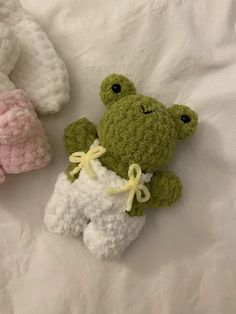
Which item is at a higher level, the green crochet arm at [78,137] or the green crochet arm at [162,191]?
the green crochet arm at [78,137]

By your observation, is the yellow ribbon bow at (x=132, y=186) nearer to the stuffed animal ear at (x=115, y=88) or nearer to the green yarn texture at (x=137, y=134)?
the green yarn texture at (x=137, y=134)

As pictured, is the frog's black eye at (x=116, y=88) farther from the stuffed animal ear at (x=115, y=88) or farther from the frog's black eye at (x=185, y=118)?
the frog's black eye at (x=185, y=118)

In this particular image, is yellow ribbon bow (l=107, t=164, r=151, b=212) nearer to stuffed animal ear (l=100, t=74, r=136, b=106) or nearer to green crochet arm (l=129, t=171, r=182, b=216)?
green crochet arm (l=129, t=171, r=182, b=216)

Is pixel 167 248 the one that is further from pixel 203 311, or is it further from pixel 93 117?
pixel 93 117

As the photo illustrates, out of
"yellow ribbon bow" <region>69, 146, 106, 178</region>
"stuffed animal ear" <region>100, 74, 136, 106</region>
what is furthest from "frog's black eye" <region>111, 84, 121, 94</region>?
"yellow ribbon bow" <region>69, 146, 106, 178</region>

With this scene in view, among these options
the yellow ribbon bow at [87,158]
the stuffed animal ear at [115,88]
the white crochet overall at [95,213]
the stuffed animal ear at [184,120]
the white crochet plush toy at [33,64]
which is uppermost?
the white crochet plush toy at [33,64]

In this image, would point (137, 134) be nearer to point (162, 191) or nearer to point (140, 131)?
point (140, 131)

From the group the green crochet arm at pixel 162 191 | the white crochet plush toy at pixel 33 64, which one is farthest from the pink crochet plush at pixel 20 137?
the green crochet arm at pixel 162 191
